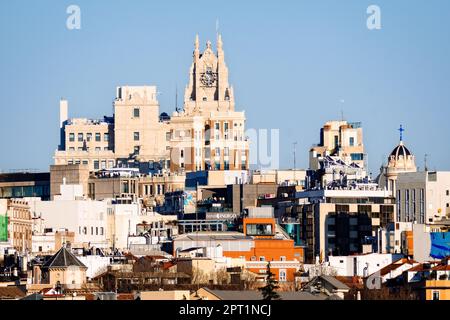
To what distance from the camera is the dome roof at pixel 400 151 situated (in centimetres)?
18400

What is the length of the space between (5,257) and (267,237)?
A: 15.0 metres

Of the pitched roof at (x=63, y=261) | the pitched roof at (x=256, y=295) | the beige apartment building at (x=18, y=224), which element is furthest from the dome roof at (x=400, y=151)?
the pitched roof at (x=256, y=295)

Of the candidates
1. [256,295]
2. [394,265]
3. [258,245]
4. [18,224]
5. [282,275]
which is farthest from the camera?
[18,224]

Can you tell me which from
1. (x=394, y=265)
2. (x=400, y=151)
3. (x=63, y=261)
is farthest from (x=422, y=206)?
(x=63, y=261)

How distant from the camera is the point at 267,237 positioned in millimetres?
148000

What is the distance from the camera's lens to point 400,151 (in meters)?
184

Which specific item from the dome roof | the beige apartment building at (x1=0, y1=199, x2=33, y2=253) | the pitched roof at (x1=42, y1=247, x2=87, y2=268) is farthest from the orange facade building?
the dome roof

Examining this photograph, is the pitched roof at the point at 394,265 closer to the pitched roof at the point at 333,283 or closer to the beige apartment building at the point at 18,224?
the pitched roof at the point at 333,283

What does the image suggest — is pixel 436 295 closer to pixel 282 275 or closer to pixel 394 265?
pixel 394 265

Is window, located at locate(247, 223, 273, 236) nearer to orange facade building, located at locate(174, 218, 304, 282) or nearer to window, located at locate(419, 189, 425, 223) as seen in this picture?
orange facade building, located at locate(174, 218, 304, 282)

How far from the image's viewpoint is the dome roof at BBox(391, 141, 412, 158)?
604ft

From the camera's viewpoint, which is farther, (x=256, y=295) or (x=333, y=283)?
(x=333, y=283)
